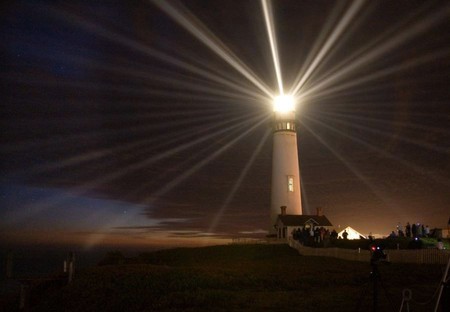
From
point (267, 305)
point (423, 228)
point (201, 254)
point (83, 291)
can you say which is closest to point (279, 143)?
point (201, 254)

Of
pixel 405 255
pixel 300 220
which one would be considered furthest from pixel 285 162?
pixel 405 255

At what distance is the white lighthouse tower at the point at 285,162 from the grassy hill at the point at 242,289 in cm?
2388

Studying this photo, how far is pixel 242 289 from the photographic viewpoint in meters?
16.7

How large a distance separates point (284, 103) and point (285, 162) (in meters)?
6.67

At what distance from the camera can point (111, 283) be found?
18.6 m

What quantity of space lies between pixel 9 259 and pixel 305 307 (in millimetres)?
16272

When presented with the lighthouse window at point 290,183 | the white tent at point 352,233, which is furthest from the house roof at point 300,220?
the lighthouse window at point 290,183

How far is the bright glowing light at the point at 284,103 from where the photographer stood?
49969mm

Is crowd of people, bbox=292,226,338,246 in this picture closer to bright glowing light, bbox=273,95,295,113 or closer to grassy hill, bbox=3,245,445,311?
grassy hill, bbox=3,245,445,311

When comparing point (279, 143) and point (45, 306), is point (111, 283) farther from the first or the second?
point (279, 143)

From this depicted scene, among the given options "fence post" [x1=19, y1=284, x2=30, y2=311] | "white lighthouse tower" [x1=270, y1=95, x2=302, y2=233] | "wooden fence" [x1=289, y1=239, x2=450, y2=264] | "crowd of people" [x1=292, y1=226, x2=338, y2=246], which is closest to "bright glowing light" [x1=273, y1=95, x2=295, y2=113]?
"white lighthouse tower" [x1=270, y1=95, x2=302, y2=233]

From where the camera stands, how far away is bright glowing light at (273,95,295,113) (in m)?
50.0

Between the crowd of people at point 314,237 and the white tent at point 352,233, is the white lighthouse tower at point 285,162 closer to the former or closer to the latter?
the white tent at point 352,233

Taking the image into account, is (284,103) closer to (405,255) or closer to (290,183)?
(290,183)
